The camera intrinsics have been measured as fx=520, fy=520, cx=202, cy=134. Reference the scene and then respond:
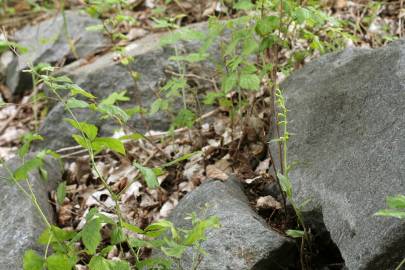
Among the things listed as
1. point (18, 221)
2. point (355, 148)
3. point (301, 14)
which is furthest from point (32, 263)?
point (301, 14)

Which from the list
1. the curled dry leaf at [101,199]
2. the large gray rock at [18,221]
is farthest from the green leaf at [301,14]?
the curled dry leaf at [101,199]

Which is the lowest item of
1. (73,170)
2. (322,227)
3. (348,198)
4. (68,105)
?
(73,170)

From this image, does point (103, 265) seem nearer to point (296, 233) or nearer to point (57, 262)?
point (57, 262)

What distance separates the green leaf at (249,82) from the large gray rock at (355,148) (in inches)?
11.8

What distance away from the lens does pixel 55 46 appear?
209 inches

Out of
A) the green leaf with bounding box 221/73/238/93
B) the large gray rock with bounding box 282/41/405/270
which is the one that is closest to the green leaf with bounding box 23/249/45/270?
the large gray rock with bounding box 282/41/405/270

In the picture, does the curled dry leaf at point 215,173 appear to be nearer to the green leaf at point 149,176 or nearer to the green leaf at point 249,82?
the green leaf at point 249,82

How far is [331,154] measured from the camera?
92.0 inches

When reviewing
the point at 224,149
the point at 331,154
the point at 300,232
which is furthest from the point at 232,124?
the point at 300,232

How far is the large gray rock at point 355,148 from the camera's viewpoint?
185 centimetres

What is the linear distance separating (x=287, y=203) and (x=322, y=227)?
239mm

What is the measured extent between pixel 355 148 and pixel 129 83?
2353mm

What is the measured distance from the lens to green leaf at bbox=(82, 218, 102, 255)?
181 centimetres

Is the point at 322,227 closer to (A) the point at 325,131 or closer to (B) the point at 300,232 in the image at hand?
(B) the point at 300,232
